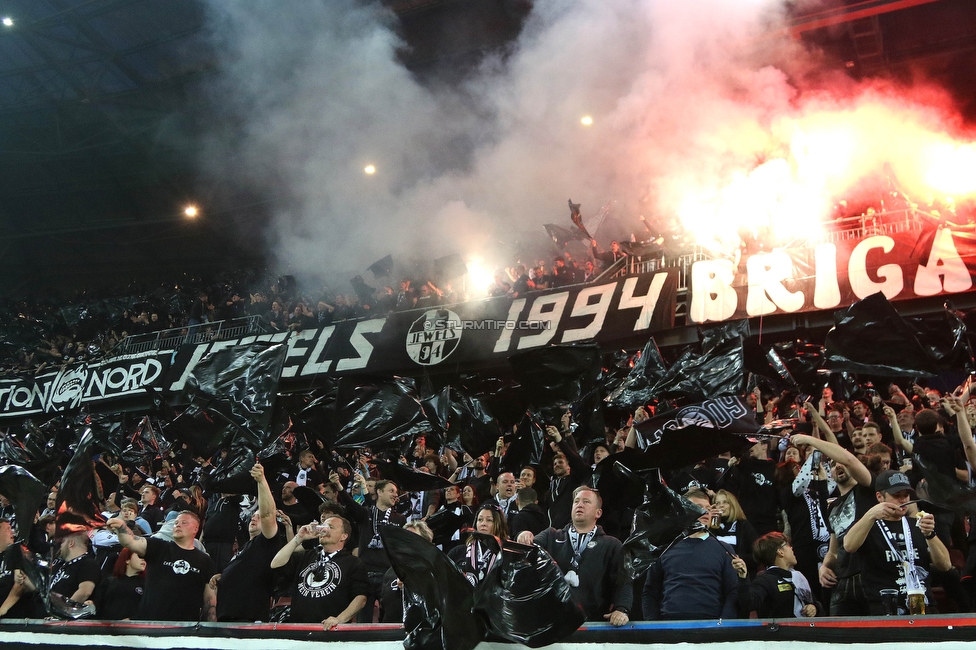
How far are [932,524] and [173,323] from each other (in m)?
15.1

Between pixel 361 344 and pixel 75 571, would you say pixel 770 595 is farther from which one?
pixel 361 344

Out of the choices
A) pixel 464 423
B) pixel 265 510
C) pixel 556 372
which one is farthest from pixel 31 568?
pixel 556 372

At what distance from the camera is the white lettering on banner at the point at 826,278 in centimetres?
1048

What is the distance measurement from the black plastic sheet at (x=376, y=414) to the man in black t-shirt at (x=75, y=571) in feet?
6.70

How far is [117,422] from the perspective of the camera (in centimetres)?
1049

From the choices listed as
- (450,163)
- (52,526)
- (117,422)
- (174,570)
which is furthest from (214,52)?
(174,570)

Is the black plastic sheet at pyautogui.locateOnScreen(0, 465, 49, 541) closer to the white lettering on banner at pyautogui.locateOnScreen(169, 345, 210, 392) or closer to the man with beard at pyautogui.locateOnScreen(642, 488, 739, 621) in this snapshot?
the man with beard at pyautogui.locateOnScreen(642, 488, 739, 621)

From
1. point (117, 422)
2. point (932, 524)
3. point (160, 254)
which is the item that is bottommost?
point (932, 524)

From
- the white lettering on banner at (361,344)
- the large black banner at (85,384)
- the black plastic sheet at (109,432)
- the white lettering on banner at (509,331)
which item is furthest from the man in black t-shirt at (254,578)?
the large black banner at (85,384)

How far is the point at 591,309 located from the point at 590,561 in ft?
25.7

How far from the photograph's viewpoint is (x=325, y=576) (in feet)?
15.9

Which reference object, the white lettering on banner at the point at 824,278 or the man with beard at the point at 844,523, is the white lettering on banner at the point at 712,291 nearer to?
the white lettering on banner at the point at 824,278

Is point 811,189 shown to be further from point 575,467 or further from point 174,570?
point 174,570

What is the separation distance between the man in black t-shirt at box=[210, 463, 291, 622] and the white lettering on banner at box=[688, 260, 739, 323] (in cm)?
728
